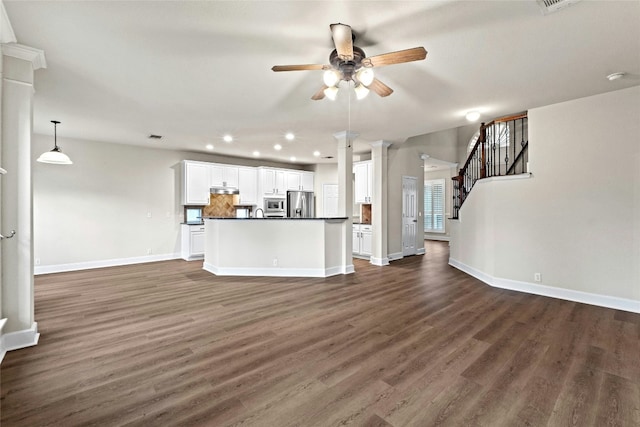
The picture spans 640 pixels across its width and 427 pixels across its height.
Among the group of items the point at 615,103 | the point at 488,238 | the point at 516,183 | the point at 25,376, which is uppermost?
the point at 615,103

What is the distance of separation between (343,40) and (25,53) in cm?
287

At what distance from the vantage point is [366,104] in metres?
4.00

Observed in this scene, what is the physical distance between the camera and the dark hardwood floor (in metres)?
1.74

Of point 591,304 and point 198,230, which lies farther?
point 198,230

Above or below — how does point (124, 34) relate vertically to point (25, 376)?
above

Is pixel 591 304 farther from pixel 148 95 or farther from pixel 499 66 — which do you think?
pixel 148 95

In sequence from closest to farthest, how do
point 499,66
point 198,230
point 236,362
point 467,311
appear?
point 236,362, point 499,66, point 467,311, point 198,230

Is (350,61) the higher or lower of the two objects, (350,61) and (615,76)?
the lower

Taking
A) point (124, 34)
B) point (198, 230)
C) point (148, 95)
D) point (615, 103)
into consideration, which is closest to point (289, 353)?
point (124, 34)

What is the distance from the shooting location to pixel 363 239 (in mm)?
7016

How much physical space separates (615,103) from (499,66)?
195cm

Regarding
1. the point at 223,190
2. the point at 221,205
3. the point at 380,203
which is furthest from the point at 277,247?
the point at 221,205

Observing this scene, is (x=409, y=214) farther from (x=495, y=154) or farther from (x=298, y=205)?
(x=298, y=205)

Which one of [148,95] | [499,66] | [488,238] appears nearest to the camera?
[499,66]
